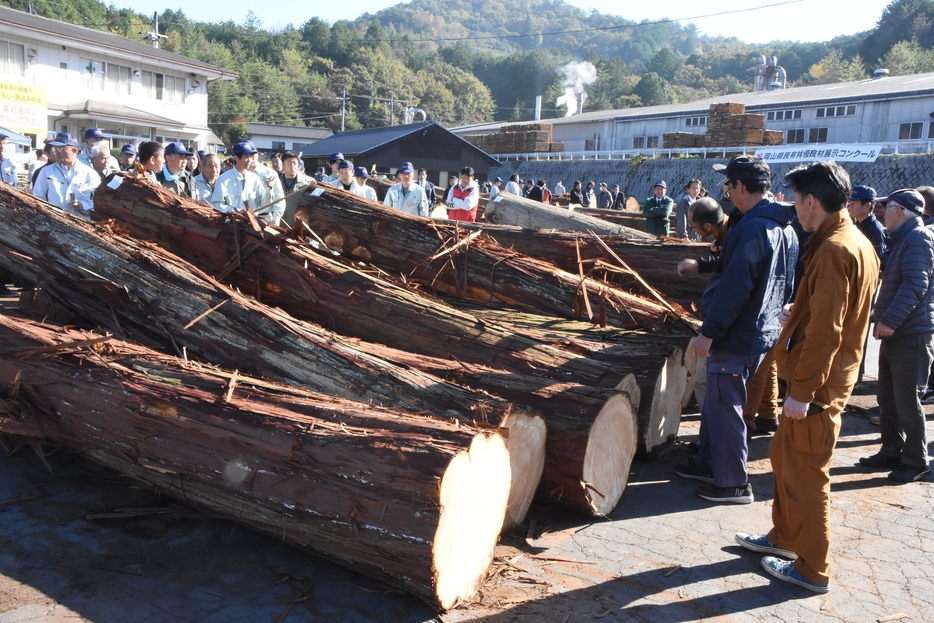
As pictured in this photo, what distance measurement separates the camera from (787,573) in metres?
3.59

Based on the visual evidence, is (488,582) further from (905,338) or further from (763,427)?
(905,338)

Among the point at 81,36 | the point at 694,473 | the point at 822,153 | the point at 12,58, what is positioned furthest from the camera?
the point at 81,36

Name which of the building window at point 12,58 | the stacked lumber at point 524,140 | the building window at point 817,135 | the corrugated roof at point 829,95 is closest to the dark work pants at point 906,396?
the corrugated roof at point 829,95

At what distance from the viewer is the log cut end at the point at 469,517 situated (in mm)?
2982

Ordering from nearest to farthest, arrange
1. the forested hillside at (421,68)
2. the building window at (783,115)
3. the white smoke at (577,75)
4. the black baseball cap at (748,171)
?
the black baseball cap at (748,171) < the building window at (783,115) < the forested hillside at (421,68) < the white smoke at (577,75)

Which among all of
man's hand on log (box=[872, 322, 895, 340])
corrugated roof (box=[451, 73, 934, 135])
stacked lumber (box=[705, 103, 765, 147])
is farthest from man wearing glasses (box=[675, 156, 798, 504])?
corrugated roof (box=[451, 73, 934, 135])

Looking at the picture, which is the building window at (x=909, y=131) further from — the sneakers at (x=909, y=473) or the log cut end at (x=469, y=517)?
the log cut end at (x=469, y=517)

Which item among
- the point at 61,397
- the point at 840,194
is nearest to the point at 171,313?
the point at 61,397

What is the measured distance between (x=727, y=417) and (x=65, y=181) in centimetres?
693

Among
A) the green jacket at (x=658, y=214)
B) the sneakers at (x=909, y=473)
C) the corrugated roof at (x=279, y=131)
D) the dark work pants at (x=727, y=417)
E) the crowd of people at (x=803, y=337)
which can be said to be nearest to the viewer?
the crowd of people at (x=803, y=337)

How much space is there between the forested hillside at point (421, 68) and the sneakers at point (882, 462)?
136 feet

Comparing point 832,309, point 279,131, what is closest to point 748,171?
point 832,309

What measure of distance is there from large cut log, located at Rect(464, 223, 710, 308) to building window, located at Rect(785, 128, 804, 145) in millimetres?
30299

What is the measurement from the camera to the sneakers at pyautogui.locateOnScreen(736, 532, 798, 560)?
3.79 m
